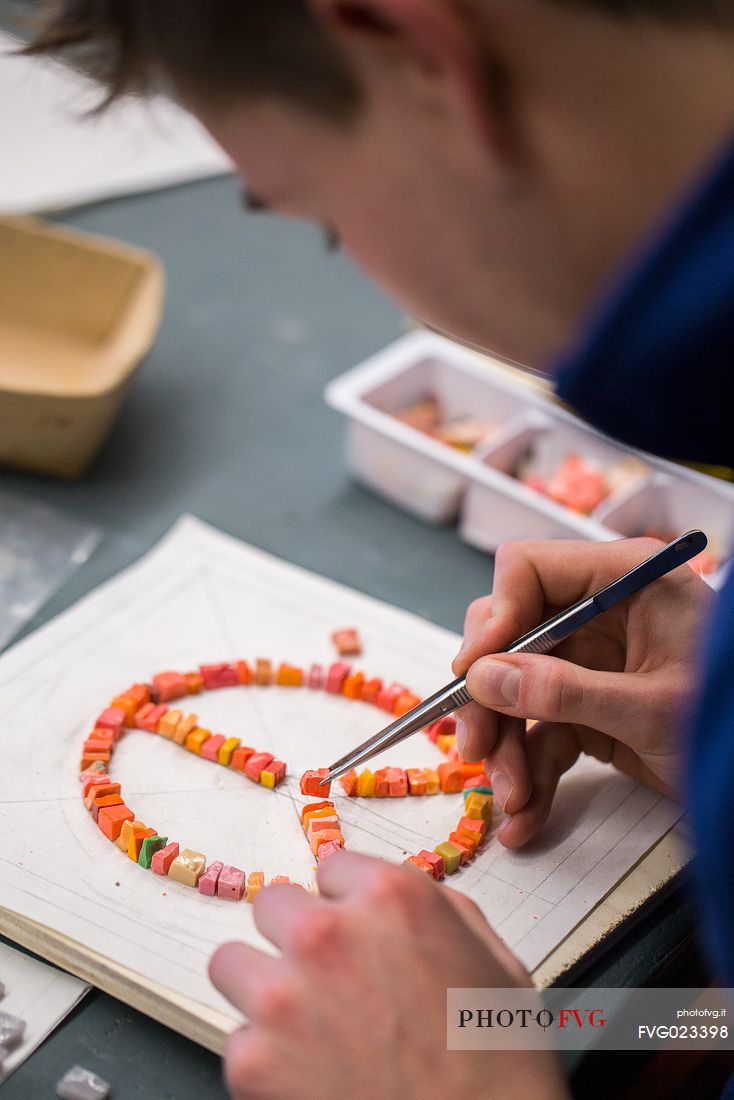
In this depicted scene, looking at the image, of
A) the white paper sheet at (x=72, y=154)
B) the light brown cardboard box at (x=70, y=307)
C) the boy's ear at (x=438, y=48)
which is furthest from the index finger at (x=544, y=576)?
the white paper sheet at (x=72, y=154)

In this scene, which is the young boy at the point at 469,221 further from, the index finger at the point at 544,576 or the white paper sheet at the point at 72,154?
the white paper sheet at the point at 72,154

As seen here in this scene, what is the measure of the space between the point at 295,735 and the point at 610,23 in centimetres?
58

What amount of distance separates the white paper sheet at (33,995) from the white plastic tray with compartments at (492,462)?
1.91 feet

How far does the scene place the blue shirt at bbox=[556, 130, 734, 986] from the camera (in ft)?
1.36

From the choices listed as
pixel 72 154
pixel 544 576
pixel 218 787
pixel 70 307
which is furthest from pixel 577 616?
pixel 72 154

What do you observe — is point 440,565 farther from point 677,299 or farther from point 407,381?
point 677,299

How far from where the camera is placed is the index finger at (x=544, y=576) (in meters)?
0.78

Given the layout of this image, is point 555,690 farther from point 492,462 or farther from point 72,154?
point 72,154

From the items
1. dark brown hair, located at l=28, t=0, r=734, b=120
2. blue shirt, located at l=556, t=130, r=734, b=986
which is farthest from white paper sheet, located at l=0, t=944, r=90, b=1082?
dark brown hair, located at l=28, t=0, r=734, b=120

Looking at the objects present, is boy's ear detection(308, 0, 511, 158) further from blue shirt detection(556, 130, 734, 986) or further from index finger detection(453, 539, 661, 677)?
index finger detection(453, 539, 661, 677)

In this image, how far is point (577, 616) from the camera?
29.3 inches

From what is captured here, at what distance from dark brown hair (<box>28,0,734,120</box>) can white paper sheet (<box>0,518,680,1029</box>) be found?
49 cm

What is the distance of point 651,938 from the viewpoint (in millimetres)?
733

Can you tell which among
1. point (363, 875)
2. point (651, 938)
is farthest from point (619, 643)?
point (363, 875)
